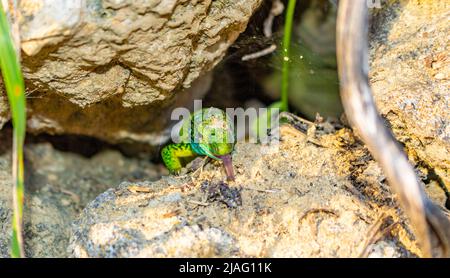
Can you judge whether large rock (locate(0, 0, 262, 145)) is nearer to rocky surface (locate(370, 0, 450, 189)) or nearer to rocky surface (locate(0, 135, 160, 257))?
rocky surface (locate(0, 135, 160, 257))

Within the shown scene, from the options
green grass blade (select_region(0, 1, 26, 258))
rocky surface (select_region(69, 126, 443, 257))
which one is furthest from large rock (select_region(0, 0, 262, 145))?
rocky surface (select_region(69, 126, 443, 257))

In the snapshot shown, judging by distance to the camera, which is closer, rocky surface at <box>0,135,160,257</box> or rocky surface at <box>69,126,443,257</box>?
rocky surface at <box>69,126,443,257</box>

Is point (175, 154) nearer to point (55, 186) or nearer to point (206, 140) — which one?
point (206, 140)

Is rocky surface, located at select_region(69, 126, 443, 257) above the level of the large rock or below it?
below

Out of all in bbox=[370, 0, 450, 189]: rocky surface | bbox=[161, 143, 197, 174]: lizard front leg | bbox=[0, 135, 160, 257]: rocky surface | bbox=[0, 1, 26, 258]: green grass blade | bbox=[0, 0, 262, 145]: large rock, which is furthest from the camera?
bbox=[161, 143, 197, 174]: lizard front leg

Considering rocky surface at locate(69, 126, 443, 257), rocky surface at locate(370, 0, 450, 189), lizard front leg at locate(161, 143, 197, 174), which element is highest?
rocky surface at locate(370, 0, 450, 189)

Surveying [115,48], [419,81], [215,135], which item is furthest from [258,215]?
[419,81]

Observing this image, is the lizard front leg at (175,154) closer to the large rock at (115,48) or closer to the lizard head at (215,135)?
the lizard head at (215,135)
